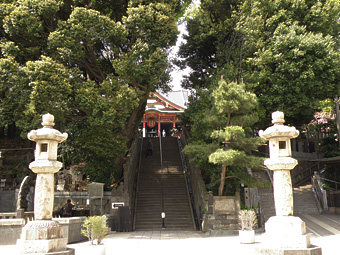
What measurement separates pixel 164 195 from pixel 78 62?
346 inches

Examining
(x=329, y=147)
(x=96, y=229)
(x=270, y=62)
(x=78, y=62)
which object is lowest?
(x=96, y=229)

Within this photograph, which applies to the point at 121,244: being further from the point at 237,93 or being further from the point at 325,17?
the point at 325,17

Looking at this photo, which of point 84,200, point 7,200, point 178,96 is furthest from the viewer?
point 178,96

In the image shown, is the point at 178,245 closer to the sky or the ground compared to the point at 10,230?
closer to the ground

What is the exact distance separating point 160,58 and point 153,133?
18.9m

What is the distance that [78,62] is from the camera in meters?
16.1

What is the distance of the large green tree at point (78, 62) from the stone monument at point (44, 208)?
564 cm

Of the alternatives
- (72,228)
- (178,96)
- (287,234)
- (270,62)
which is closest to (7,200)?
(72,228)

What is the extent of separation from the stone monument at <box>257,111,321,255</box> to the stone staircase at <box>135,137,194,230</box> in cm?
837

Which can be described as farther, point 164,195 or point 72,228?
point 164,195

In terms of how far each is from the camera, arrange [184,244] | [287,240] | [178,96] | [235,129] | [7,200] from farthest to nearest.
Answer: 1. [178,96]
2. [7,200]
3. [235,129]
4. [184,244]
5. [287,240]

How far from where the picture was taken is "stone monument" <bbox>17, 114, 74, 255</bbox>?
24.1 ft

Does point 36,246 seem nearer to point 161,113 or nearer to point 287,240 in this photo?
point 287,240

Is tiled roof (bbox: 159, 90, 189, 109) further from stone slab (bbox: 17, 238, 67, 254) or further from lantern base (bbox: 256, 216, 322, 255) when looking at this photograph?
stone slab (bbox: 17, 238, 67, 254)
